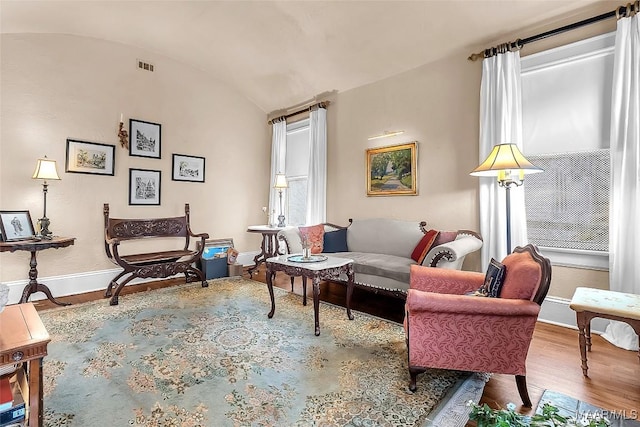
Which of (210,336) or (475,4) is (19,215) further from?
(475,4)

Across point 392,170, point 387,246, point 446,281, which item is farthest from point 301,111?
point 446,281

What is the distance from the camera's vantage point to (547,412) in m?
0.83

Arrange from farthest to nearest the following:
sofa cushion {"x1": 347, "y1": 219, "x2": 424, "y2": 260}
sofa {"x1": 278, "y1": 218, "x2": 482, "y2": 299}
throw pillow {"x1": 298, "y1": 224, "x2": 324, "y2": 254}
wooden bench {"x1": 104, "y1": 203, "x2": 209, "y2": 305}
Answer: throw pillow {"x1": 298, "y1": 224, "x2": 324, "y2": 254} < sofa cushion {"x1": 347, "y1": 219, "x2": 424, "y2": 260} < wooden bench {"x1": 104, "y1": 203, "x2": 209, "y2": 305} < sofa {"x1": 278, "y1": 218, "x2": 482, "y2": 299}

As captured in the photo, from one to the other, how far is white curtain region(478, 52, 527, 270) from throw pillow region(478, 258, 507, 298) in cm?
140

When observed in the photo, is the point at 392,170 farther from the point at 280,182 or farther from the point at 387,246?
the point at 280,182

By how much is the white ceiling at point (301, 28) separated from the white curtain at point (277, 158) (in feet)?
3.23

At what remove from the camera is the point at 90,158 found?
410 centimetres

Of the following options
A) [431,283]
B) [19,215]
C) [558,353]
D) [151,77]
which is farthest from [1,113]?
[558,353]

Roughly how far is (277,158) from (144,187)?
2.29 metres

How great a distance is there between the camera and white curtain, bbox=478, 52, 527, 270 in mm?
3111

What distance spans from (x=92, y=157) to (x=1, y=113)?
94 centimetres

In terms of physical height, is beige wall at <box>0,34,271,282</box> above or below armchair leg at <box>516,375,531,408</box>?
above

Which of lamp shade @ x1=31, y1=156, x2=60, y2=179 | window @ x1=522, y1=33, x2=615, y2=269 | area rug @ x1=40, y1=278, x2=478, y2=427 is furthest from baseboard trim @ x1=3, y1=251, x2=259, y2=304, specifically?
window @ x1=522, y1=33, x2=615, y2=269

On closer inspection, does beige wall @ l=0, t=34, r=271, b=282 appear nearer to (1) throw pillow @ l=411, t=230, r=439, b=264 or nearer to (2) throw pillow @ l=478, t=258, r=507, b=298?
(1) throw pillow @ l=411, t=230, r=439, b=264
